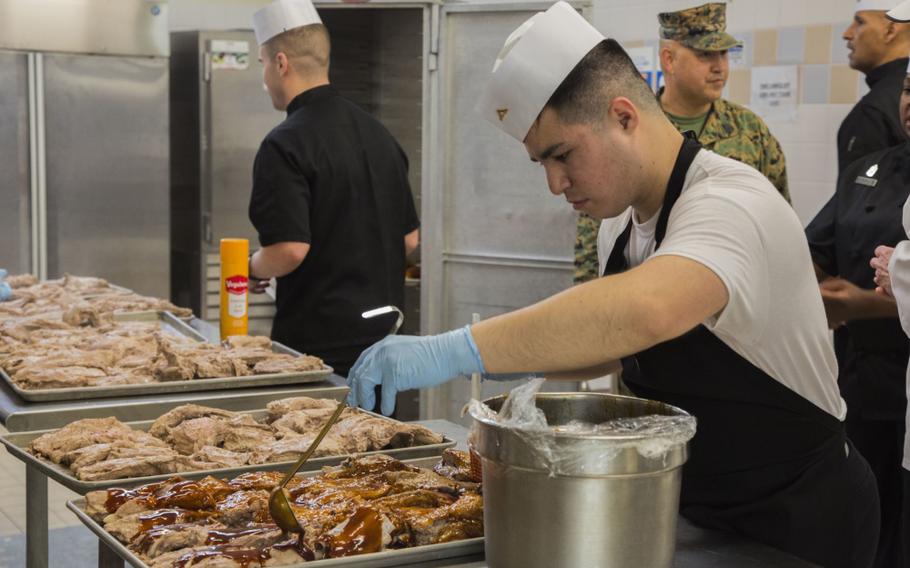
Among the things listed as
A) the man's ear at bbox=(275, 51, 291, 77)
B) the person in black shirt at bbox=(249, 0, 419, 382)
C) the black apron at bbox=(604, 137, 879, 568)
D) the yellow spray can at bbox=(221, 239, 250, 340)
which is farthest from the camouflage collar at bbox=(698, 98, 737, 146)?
the black apron at bbox=(604, 137, 879, 568)

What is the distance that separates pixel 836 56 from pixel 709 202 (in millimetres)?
3181

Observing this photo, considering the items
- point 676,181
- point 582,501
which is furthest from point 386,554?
point 676,181

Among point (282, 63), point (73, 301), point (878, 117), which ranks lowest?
point (73, 301)

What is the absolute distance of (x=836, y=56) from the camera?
4688 millimetres

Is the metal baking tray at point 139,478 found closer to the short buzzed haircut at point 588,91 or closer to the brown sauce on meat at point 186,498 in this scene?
the brown sauce on meat at point 186,498

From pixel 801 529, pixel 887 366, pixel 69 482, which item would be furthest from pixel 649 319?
pixel 887 366

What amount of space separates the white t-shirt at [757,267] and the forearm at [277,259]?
69.7 inches

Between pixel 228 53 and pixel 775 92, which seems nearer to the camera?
pixel 775 92

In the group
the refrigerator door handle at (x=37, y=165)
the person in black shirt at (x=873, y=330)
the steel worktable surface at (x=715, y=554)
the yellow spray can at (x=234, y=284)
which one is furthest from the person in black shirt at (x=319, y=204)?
the refrigerator door handle at (x=37, y=165)

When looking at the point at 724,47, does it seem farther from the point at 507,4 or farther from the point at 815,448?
the point at 815,448

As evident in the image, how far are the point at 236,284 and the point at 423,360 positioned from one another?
152cm

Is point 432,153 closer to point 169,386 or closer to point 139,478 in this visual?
point 169,386

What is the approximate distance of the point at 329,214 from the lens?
3.69 metres

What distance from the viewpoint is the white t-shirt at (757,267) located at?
1.79 metres
